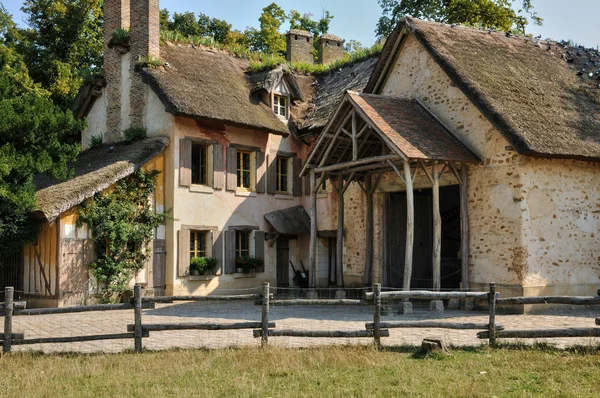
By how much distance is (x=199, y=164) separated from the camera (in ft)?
64.4

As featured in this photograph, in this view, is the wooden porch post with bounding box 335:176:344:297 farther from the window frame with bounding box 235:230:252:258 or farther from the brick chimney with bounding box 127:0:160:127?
the brick chimney with bounding box 127:0:160:127

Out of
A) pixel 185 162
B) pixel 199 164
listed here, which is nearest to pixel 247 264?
pixel 199 164

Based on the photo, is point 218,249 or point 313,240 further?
point 218,249

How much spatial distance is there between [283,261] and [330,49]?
965 centimetres

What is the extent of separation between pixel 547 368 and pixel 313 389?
276 centimetres

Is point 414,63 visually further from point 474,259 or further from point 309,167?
point 474,259

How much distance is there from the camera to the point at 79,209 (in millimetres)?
16906

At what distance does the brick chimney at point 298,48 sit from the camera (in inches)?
1049

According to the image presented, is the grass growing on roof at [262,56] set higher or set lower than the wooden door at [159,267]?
higher

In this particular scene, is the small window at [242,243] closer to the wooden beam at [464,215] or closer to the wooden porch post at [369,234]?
the wooden porch post at [369,234]

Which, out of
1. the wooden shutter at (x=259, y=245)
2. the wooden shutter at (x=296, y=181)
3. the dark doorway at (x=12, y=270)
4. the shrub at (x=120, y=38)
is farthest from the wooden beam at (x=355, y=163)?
the dark doorway at (x=12, y=270)

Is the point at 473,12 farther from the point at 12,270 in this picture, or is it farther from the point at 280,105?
the point at 12,270

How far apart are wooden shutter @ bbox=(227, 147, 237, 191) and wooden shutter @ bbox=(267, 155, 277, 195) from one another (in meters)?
1.35

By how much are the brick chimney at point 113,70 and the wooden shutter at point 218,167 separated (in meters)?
3.04
